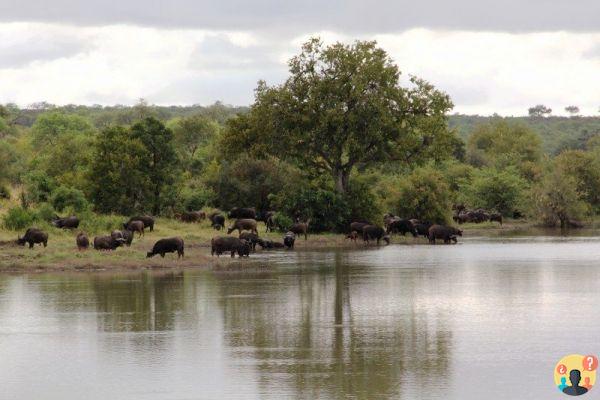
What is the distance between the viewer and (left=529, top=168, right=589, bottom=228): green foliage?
7631cm

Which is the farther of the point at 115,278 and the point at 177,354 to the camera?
the point at 115,278

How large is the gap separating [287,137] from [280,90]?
271 cm

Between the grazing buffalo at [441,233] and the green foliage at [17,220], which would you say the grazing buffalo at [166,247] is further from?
the grazing buffalo at [441,233]

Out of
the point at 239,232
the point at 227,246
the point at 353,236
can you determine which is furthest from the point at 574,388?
the point at 353,236

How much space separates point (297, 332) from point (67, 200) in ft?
100

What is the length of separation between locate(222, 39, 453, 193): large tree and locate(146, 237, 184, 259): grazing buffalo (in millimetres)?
19738

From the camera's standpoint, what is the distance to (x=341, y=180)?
196ft

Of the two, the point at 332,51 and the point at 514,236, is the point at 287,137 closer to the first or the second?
the point at 332,51

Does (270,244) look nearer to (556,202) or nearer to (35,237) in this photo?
(35,237)

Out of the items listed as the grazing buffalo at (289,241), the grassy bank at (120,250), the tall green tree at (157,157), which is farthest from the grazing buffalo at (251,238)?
the tall green tree at (157,157)

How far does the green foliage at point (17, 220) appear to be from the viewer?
4338 centimetres

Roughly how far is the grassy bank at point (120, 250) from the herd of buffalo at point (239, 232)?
38 centimetres

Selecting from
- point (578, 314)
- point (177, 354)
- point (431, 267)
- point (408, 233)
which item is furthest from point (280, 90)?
point (177, 354)

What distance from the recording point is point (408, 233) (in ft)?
195
